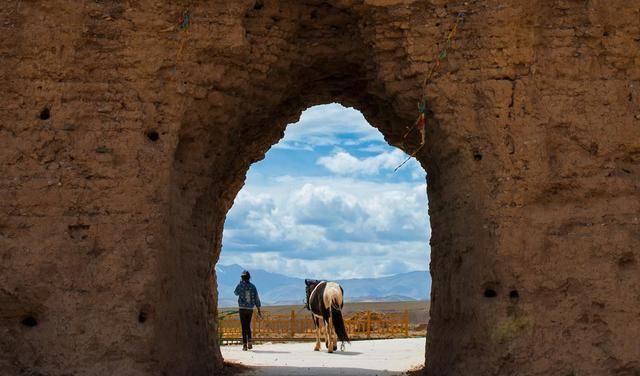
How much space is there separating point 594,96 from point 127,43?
500cm

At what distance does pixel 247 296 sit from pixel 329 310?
179 cm

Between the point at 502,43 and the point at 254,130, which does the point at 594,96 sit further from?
the point at 254,130

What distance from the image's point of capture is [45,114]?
28.8ft

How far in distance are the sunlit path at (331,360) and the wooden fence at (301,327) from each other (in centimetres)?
499

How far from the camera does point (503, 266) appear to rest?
8.50m

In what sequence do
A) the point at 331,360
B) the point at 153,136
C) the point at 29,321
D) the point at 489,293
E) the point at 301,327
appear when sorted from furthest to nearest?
the point at 301,327 < the point at 331,360 < the point at 153,136 < the point at 489,293 < the point at 29,321

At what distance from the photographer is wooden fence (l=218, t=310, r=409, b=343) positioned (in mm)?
21625

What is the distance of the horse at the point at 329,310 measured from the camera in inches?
585

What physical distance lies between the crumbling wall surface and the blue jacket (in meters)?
5.00

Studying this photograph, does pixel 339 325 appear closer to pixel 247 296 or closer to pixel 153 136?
pixel 247 296

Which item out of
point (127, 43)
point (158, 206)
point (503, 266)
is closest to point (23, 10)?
point (127, 43)

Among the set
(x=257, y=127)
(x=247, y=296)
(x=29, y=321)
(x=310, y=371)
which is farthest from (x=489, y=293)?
(x=247, y=296)

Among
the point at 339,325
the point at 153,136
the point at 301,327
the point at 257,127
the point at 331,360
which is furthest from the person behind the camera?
the point at 301,327

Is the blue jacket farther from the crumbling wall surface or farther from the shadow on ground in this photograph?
the crumbling wall surface
